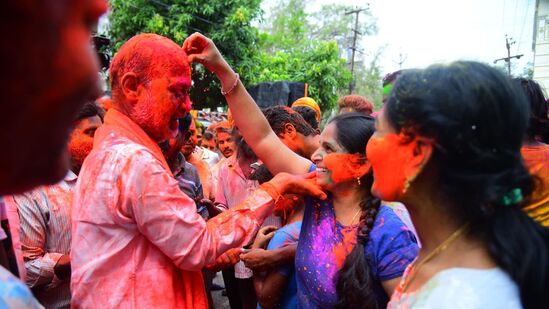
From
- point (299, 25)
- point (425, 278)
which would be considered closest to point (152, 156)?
point (425, 278)

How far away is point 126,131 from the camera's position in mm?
1868

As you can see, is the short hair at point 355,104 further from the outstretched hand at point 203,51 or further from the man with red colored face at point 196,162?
the outstretched hand at point 203,51

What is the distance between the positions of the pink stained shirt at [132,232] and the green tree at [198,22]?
33.5ft

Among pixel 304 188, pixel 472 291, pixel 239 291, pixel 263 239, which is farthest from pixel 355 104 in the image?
pixel 472 291

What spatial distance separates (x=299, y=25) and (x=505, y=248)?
26.2 metres

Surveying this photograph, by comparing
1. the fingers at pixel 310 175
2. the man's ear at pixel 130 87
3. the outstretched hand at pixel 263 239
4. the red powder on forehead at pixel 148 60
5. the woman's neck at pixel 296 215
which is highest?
the red powder on forehead at pixel 148 60

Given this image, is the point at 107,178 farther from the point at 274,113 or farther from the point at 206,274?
the point at 206,274

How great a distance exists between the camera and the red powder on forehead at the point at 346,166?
6.84 feet

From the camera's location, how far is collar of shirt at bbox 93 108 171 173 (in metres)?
1.86

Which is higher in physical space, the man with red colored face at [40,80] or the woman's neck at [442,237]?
the man with red colored face at [40,80]

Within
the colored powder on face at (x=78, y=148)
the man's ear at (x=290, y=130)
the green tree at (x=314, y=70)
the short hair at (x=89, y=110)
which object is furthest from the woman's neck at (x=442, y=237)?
the green tree at (x=314, y=70)

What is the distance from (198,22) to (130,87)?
1129 cm

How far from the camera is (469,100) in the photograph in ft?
3.79

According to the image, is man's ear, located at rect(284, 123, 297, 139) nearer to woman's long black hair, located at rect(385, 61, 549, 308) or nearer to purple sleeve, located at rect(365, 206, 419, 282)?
purple sleeve, located at rect(365, 206, 419, 282)
